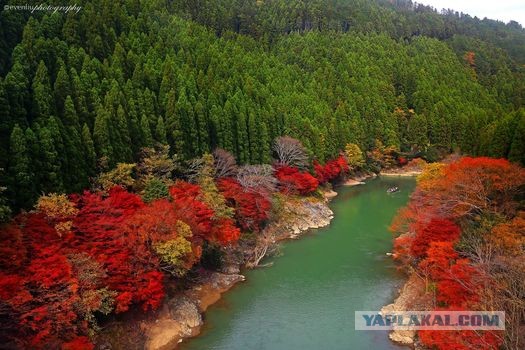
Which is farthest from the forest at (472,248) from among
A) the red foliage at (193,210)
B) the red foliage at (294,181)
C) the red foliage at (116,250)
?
the red foliage at (294,181)

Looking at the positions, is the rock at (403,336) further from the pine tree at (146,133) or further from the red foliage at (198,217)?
the pine tree at (146,133)

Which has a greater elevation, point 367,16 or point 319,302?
point 367,16

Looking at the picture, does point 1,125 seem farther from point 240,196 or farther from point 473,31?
point 473,31

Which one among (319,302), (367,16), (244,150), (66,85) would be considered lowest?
(319,302)

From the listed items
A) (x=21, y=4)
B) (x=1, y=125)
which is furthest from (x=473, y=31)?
(x=1, y=125)

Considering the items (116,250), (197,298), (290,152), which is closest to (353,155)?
(290,152)
